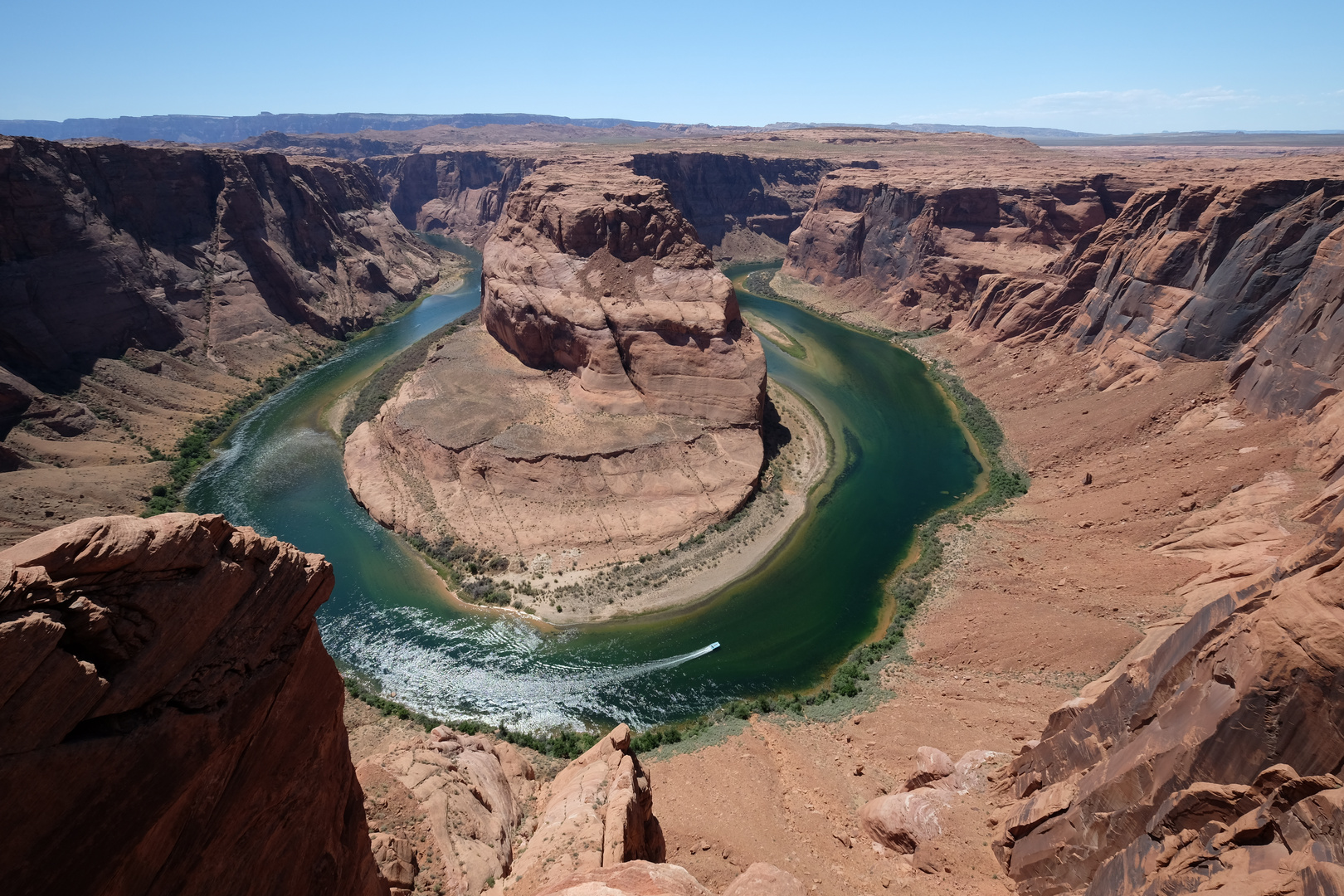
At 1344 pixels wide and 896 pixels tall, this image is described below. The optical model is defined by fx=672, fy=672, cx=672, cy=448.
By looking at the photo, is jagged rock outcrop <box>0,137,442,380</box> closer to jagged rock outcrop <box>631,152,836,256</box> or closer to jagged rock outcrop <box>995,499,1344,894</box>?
jagged rock outcrop <box>631,152,836,256</box>

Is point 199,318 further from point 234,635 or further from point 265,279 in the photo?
point 234,635

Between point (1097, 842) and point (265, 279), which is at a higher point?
point (265, 279)

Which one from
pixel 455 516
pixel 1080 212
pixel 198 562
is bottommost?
pixel 455 516

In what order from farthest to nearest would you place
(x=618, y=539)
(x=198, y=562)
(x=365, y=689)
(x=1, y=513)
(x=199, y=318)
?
(x=199, y=318), (x=618, y=539), (x=1, y=513), (x=365, y=689), (x=198, y=562)

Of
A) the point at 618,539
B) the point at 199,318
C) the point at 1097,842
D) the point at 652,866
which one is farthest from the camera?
the point at 199,318

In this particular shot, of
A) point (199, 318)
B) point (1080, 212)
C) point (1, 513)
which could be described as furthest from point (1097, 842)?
point (199, 318)

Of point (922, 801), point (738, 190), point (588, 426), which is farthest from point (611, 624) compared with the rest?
point (738, 190)

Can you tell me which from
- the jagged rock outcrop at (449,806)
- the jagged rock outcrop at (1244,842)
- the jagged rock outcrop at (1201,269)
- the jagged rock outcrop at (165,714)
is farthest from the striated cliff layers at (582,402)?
the jagged rock outcrop at (1244,842)
